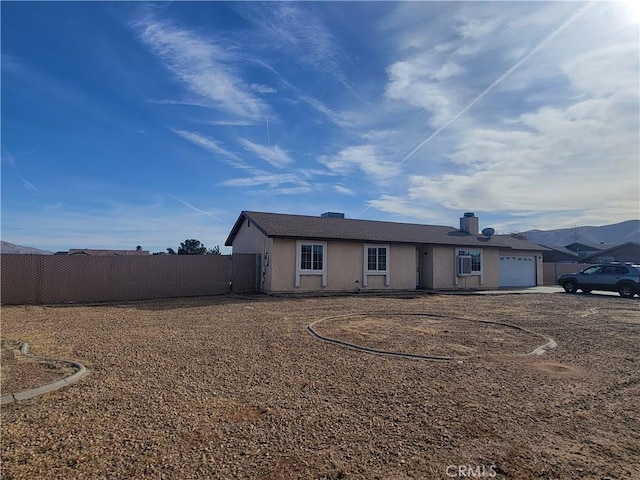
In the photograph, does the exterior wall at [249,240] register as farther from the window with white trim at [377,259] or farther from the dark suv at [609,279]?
the dark suv at [609,279]

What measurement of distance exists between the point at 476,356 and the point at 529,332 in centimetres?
319

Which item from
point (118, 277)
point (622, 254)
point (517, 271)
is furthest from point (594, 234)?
point (118, 277)

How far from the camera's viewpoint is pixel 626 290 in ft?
61.9

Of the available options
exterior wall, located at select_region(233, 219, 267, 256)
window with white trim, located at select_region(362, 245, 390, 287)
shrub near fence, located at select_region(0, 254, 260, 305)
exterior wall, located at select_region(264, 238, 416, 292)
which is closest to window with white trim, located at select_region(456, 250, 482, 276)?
exterior wall, located at select_region(264, 238, 416, 292)

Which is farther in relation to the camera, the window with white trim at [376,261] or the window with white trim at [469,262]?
the window with white trim at [469,262]

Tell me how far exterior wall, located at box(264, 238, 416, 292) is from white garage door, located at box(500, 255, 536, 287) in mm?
7816

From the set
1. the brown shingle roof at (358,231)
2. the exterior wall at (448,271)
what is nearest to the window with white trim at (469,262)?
the exterior wall at (448,271)

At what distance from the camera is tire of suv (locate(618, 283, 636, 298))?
61.4ft

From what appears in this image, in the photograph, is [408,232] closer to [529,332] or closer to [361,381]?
[529,332]

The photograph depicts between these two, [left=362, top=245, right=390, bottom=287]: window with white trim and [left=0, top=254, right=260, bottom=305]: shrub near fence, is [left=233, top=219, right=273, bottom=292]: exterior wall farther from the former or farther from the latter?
[left=362, top=245, right=390, bottom=287]: window with white trim

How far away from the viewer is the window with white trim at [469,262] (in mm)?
21672

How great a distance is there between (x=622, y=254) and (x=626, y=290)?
31.0 meters

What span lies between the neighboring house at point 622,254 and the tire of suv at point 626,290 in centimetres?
2721

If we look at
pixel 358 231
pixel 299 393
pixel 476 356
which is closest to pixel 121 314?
pixel 299 393
